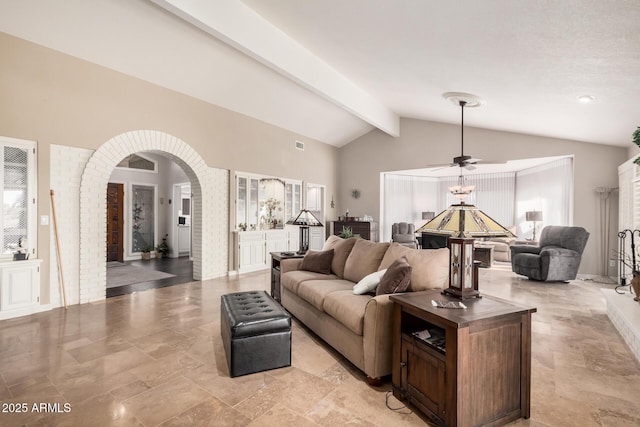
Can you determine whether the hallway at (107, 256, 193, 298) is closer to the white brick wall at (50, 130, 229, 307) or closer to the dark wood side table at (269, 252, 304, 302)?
the white brick wall at (50, 130, 229, 307)

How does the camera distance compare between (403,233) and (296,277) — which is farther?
(403,233)

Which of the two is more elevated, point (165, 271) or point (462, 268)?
point (462, 268)

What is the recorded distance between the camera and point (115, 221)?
8281 mm

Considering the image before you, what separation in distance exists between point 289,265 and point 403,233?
5557 mm

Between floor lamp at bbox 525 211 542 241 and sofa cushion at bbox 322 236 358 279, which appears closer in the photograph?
sofa cushion at bbox 322 236 358 279

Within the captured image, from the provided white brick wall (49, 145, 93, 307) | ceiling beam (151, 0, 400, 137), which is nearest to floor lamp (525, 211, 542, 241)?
ceiling beam (151, 0, 400, 137)

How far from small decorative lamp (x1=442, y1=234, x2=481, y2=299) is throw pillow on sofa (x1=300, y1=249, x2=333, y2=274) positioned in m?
1.93

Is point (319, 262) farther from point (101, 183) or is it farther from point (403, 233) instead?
point (403, 233)

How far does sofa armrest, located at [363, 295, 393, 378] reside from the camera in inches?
92.0

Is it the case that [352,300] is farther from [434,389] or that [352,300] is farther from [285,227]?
[285,227]

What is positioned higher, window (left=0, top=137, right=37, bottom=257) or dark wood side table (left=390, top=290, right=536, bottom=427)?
window (left=0, top=137, right=37, bottom=257)

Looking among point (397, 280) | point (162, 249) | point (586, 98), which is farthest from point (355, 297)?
point (162, 249)

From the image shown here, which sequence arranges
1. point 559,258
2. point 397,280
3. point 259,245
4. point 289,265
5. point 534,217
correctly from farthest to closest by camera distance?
point 534,217 → point 259,245 → point 559,258 → point 289,265 → point 397,280

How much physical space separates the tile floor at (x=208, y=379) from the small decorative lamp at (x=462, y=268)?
82cm
